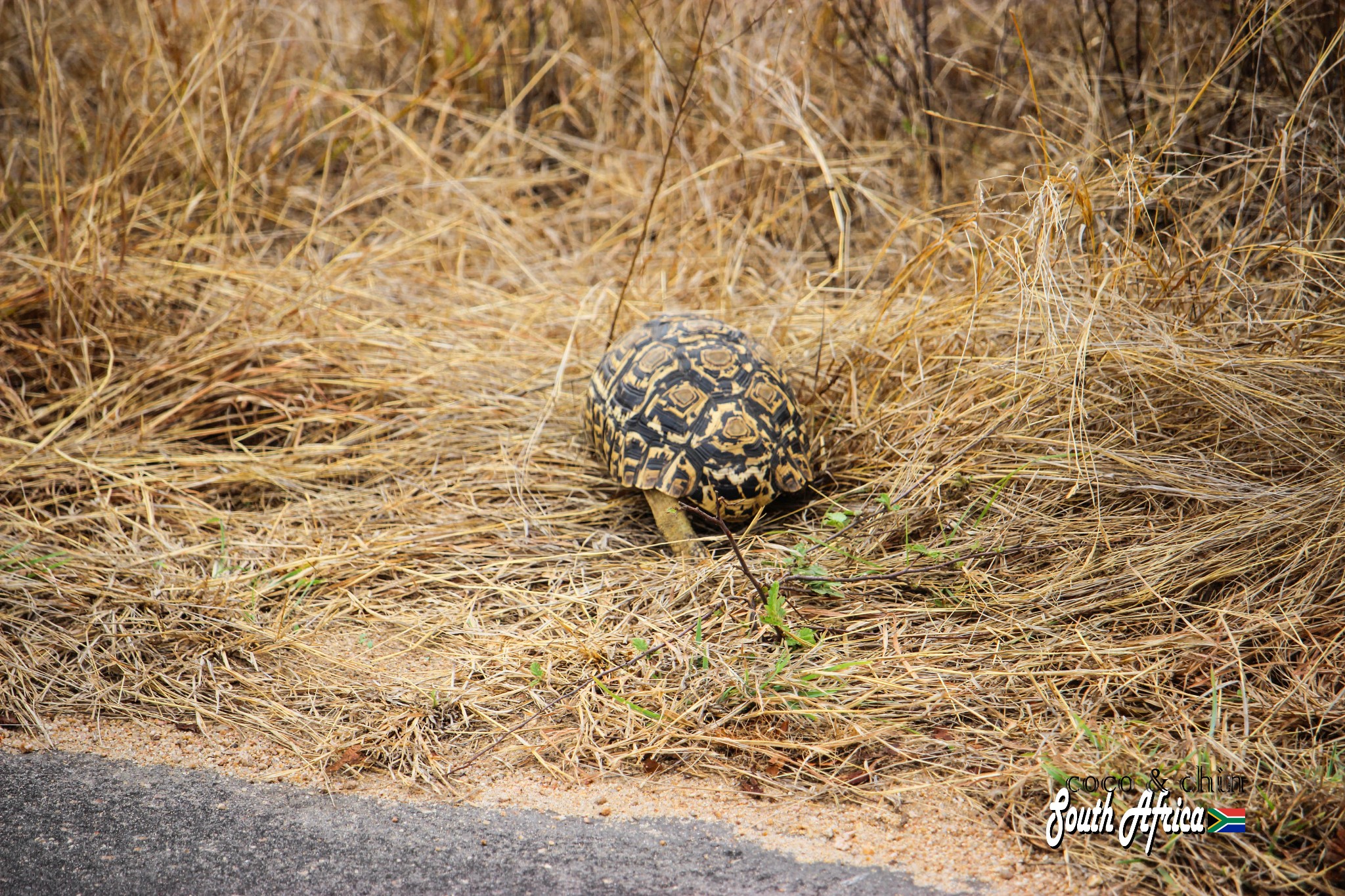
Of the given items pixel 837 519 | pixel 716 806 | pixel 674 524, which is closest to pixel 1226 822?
pixel 716 806

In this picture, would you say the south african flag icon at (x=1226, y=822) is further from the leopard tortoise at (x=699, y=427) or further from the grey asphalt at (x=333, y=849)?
the leopard tortoise at (x=699, y=427)

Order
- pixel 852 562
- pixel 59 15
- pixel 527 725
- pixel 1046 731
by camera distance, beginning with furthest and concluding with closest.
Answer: pixel 59 15 < pixel 852 562 < pixel 527 725 < pixel 1046 731

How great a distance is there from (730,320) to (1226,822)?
233 centimetres

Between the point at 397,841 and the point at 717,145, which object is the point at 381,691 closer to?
the point at 397,841

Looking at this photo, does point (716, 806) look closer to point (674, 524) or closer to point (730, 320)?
point (674, 524)

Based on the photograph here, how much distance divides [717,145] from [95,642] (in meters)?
3.25

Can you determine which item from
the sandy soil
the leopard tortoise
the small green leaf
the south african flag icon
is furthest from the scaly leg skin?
the south african flag icon

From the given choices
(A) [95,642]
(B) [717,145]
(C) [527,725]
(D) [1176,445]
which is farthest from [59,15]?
(D) [1176,445]

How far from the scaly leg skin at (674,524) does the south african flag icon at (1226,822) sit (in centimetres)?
132

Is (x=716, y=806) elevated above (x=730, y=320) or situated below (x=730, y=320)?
below

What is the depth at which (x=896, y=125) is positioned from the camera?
4082 mm

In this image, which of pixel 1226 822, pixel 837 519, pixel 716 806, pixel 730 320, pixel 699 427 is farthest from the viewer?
pixel 730 320

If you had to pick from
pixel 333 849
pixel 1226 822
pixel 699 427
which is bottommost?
pixel 333 849

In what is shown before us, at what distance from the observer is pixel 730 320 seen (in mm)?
3355
